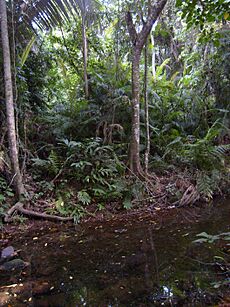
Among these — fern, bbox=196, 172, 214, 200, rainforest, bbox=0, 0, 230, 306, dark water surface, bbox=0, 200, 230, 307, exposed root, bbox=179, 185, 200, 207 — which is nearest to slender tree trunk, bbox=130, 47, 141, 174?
rainforest, bbox=0, 0, 230, 306

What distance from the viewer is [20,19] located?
5.79m

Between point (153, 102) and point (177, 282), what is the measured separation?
551 centimetres

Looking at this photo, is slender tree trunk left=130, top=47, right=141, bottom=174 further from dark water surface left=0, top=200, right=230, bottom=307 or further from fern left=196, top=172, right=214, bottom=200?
dark water surface left=0, top=200, right=230, bottom=307

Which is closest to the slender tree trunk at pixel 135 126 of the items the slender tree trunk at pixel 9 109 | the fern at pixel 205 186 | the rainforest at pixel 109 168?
the rainforest at pixel 109 168

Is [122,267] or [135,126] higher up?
[135,126]

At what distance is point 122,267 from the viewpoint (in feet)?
9.11

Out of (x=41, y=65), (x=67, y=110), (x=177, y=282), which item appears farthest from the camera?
(x=41, y=65)

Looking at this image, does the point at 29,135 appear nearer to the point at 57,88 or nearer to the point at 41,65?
the point at 41,65

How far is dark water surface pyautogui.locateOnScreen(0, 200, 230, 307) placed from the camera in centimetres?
223

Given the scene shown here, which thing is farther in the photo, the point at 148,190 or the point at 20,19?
the point at 20,19

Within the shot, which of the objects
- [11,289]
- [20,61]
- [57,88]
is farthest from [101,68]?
[11,289]

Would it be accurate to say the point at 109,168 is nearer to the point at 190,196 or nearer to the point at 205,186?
the point at 190,196

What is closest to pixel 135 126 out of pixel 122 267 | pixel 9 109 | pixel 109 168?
pixel 109 168

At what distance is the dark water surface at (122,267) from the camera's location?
2.23 m
